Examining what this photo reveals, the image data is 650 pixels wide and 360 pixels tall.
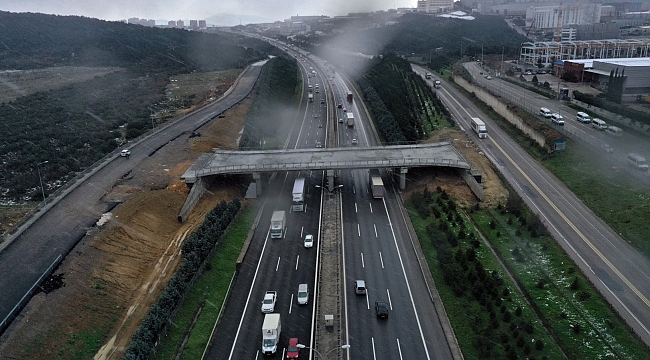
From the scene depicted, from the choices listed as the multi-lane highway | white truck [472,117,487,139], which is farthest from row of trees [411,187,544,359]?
white truck [472,117,487,139]

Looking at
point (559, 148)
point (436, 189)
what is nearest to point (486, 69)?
point (559, 148)

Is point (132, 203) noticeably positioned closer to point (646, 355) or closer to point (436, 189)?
point (436, 189)

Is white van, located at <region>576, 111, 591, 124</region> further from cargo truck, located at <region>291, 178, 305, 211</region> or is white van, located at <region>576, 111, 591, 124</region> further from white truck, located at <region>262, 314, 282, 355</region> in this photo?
white truck, located at <region>262, 314, 282, 355</region>

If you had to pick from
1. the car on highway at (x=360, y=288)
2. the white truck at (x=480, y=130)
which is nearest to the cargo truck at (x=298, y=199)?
the car on highway at (x=360, y=288)

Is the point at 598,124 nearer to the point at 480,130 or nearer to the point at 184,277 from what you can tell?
the point at 480,130

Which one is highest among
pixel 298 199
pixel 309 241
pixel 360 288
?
pixel 298 199

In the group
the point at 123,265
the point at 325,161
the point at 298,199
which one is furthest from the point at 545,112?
the point at 123,265

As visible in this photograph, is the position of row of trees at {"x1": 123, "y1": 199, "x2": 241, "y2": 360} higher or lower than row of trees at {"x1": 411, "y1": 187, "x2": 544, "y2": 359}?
higher
